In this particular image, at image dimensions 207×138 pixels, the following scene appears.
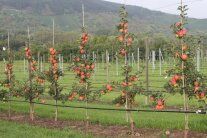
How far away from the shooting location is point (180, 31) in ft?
36.9

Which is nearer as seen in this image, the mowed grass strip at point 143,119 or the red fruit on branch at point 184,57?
the red fruit on branch at point 184,57

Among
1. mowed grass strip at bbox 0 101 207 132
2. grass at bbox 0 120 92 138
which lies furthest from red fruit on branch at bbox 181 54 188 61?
grass at bbox 0 120 92 138

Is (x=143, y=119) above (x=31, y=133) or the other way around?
above

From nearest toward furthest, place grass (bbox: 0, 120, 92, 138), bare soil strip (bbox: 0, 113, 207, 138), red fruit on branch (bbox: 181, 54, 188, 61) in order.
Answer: red fruit on branch (bbox: 181, 54, 188, 61)
bare soil strip (bbox: 0, 113, 207, 138)
grass (bbox: 0, 120, 92, 138)

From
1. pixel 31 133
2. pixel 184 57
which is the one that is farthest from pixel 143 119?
pixel 184 57

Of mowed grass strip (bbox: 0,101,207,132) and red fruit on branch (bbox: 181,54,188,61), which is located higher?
red fruit on branch (bbox: 181,54,188,61)

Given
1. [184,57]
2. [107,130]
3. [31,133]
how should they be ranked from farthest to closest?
[107,130]
[31,133]
[184,57]

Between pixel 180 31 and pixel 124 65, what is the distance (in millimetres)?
2611

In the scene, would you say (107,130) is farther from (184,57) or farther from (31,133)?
(184,57)

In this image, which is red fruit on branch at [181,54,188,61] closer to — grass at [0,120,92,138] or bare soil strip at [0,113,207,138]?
bare soil strip at [0,113,207,138]

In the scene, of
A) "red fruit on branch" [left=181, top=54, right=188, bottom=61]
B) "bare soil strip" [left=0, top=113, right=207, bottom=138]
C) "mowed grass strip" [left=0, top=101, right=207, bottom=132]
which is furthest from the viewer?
"mowed grass strip" [left=0, top=101, right=207, bottom=132]

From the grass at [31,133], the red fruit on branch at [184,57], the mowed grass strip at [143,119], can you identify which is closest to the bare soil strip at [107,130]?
the mowed grass strip at [143,119]

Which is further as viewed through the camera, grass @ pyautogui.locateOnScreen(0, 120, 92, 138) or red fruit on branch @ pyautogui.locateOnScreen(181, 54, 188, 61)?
grass @ pyautogui.locateOnScreen(0, 120, 92, 138)

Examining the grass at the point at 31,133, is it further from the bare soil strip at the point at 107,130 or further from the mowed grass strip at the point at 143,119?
the mowed grass strip at the point at 143,119
